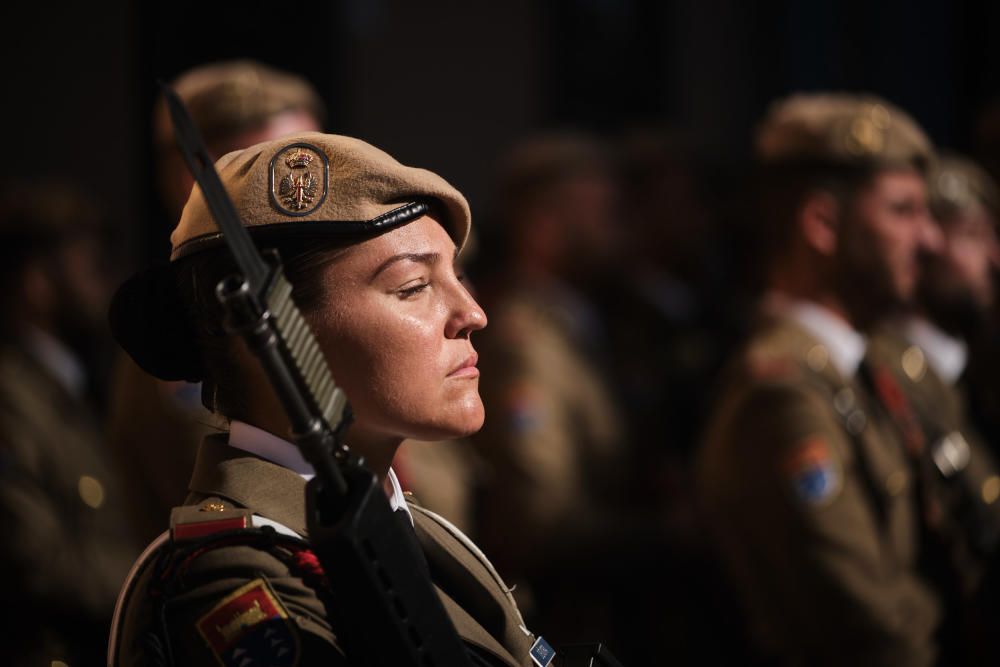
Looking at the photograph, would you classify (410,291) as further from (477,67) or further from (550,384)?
(477,67)

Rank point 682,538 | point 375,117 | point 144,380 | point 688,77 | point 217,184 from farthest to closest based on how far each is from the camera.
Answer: point 688,77, point 375,117, point 682,538, point 144,380, point 217,184

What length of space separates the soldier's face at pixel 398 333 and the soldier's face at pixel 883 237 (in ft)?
7.37

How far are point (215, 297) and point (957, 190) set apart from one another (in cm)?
361

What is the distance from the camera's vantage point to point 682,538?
5.45 m

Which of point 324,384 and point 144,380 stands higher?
point 324,384

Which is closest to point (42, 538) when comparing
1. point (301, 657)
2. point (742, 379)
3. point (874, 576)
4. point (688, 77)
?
point (742, 379)

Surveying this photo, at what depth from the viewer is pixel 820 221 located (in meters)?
4.07

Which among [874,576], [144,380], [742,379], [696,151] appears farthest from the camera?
[696,151]

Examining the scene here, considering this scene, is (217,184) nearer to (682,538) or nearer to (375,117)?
(682,538)

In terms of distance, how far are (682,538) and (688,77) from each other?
3.08 metres

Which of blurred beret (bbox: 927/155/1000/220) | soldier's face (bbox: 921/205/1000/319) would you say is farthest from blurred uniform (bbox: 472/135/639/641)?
blurred beret (bbox: 927/155/1000/220)

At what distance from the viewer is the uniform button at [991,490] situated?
3818mm

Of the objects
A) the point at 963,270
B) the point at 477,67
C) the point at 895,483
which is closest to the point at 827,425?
the point at 895,483

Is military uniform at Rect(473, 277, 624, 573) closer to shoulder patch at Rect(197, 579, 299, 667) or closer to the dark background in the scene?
the dark background
